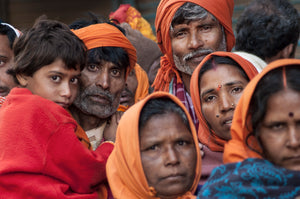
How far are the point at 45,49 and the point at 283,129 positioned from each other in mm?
2001

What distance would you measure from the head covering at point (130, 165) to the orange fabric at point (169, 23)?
1454 millimetres

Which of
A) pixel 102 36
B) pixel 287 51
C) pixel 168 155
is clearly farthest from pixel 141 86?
pixel 168 155

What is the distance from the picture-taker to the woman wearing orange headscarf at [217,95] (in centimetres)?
330

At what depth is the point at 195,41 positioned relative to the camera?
4.22 meters

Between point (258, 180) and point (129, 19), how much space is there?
559cm

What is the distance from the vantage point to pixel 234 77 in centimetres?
340

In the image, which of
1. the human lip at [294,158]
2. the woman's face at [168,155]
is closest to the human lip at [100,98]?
the woman's face at [168,155]

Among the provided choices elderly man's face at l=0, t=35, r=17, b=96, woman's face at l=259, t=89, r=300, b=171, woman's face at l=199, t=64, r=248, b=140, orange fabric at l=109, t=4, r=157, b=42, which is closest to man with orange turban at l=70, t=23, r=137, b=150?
elderly man's face at l=0, t=35, r=17, b=96

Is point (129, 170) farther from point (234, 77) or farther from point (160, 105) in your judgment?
point (234, 77)

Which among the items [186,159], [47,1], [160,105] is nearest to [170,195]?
[186,159]

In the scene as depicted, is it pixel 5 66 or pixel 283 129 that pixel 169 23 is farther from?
pixel 283 129

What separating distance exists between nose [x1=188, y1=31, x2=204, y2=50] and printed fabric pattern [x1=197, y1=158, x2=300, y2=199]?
1800 mm

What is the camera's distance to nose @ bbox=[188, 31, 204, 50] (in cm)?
421

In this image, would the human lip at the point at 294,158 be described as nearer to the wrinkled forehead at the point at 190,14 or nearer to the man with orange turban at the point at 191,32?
the man with orange turban at the point at 191,32
